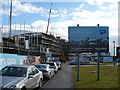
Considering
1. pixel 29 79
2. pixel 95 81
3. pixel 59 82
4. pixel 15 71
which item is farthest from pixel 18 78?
pixel 95 81

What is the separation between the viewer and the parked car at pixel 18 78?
39.2ft

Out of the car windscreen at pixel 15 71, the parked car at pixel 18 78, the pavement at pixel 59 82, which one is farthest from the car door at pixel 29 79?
the pavement at pixel 59 82

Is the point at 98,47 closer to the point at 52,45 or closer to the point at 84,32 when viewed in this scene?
the point at 84,32

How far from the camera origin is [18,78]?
12898mm

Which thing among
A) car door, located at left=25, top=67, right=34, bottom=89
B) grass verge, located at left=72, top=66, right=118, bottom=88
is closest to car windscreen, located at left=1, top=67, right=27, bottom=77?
car door, located at left=25, top=67, right=34, bottom=89

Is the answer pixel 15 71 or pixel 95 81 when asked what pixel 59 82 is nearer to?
pixel 95 81

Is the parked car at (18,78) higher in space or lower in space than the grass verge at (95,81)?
higher

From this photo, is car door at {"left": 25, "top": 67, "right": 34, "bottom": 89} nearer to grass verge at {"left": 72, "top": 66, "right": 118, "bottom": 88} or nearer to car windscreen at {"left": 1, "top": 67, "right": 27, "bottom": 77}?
car windscreen at {"left": 1, "top": 67, "right": 27, "bottom": 77}

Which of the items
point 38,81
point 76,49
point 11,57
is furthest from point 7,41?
point 38,81

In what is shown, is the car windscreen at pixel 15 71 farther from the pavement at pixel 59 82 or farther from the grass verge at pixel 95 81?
the grass verge at pixel 95 81

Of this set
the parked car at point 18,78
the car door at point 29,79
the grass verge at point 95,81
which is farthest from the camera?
the grass verge at point 95,81

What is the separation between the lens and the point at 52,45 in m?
154

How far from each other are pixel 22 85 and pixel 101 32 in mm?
12806

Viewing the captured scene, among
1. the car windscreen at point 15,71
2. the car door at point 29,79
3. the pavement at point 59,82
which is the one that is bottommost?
the pavement at point 59,82
